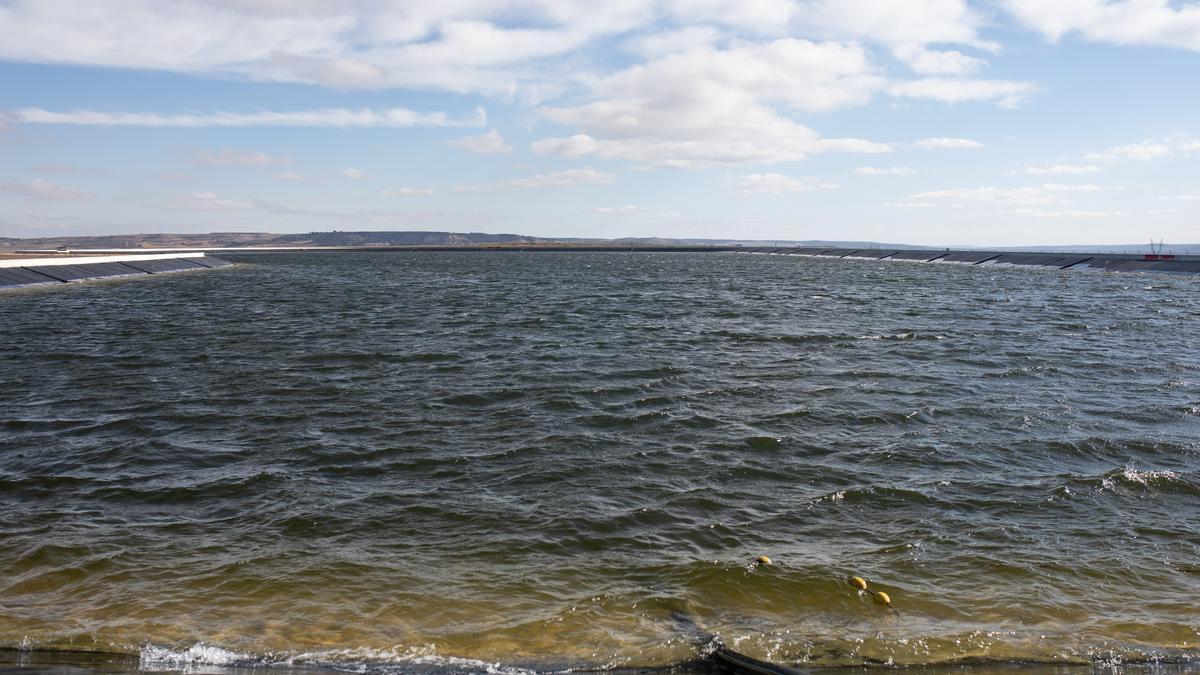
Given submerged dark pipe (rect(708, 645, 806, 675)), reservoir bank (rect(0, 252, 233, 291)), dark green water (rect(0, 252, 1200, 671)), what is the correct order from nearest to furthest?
submerged dark pipe (rect(708, 645, 806, 675)) → dark green water (rect(0, 252, 1200, 671)) → reservoir bank (rect(0, 252, 233, 291))

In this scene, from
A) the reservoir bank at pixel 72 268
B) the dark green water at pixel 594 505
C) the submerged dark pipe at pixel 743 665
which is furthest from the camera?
the reservoir bank at pixel 72 268

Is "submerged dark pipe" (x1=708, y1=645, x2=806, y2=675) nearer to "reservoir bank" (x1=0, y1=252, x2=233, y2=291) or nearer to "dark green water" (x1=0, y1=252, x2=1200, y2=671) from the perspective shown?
"dark green water" (x1=0, y1=252, x2=1200, y2=671)

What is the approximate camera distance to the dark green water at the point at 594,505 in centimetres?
1002

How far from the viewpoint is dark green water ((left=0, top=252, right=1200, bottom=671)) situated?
394 inches

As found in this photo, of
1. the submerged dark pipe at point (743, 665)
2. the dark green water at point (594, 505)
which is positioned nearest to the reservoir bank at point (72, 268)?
the dark green water at point (594, 505)

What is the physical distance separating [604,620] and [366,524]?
17.8 feet

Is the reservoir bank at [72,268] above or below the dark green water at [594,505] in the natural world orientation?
above

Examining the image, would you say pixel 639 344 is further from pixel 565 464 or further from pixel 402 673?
pixel 402 673

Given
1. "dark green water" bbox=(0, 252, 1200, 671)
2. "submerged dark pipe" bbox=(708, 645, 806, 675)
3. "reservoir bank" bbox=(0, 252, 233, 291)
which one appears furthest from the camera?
"reservoir bank" bbox=(0, 252, 233, 291)

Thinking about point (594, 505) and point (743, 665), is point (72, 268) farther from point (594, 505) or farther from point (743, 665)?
point (743, 665)

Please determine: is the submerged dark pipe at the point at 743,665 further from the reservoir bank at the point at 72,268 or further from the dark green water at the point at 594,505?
the reservoir bank at the point at 72,268

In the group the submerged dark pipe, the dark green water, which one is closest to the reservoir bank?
the dark green water

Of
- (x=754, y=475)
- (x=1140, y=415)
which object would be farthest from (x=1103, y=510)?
(x=1140, y=415)

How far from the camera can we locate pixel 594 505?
1477cm
